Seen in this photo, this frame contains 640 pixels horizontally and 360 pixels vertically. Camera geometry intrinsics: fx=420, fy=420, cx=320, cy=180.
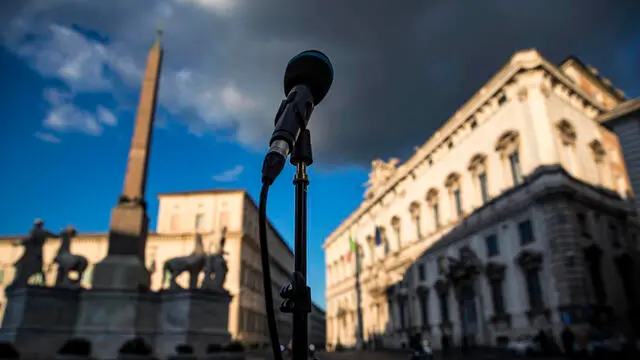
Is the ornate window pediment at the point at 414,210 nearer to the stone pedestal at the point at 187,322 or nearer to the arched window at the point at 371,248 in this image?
the arched window at the point at 371,248

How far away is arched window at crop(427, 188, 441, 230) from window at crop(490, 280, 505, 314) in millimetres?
7948

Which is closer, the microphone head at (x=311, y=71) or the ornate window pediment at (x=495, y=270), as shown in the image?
the microphone head at (x=311, y=71)

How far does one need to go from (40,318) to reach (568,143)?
25661 mm

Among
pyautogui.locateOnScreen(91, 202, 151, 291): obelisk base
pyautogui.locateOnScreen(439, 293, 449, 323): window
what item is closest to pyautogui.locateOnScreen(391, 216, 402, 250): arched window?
pyautogui.locateOnScreen(439, 293, 449, 323): window

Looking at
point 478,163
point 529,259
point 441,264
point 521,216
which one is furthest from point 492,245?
point 441,264

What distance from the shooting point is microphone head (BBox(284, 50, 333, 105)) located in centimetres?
260

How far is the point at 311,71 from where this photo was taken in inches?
103

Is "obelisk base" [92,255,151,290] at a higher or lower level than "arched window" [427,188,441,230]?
lower

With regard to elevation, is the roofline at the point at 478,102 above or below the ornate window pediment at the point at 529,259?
above

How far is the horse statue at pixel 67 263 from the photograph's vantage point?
38.5 ft

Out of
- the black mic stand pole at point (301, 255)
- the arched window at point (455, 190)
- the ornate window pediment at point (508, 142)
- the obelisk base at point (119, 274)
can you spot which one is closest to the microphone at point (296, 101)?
the black mic stand pole at point (301, 255)

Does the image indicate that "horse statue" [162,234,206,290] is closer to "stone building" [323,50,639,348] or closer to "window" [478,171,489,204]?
"stone building" [323,50,639,348]

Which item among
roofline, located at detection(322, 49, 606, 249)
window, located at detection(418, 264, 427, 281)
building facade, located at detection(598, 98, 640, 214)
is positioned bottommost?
window, located at detection(418, 264, 427, 281)

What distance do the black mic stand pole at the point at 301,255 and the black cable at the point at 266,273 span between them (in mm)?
93
